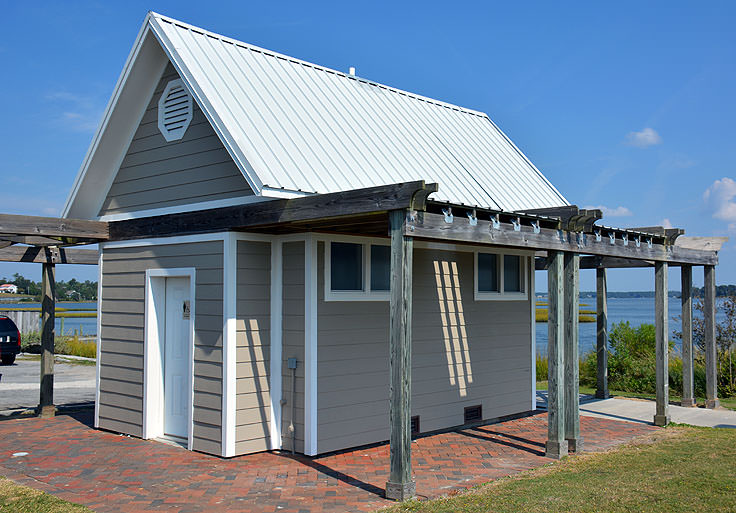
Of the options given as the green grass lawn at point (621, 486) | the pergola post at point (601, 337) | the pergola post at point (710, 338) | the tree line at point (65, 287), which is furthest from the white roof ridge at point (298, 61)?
the tree line at point (65, 287)

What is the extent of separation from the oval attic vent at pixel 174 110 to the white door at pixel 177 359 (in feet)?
6.80

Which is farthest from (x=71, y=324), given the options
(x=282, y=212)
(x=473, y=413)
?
(x=282, y=212)

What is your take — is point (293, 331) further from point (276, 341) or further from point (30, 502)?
point (30, 502)

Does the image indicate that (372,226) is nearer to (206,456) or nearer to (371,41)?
(206,456)

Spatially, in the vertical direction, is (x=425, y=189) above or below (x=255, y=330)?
above

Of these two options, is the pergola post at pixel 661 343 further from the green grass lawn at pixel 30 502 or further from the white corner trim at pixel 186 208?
the green grass lawn at pixel 30 502

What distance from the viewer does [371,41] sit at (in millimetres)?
13109

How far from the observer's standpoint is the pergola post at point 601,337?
1387 centimetres

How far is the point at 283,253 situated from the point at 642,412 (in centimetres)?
738

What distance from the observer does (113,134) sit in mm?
10117

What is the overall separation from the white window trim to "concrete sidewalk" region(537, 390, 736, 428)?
2.32 metres

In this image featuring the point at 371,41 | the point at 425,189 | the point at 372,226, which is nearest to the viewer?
the point at 425,189

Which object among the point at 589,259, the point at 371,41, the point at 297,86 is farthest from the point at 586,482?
the point at 371,41

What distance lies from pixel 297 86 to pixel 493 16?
17.3ft
